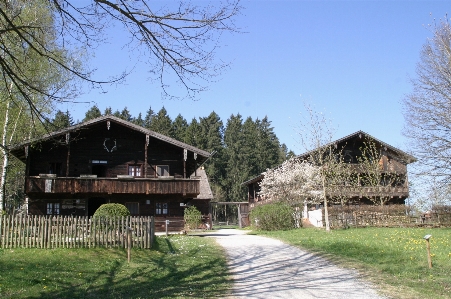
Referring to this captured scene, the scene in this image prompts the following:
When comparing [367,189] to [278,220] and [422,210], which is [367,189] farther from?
[278,220]

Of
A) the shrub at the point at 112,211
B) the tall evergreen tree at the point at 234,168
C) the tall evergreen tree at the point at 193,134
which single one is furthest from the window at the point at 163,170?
the tall evergreen tree at the point at 193,134

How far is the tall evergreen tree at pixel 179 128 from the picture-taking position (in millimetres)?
80125

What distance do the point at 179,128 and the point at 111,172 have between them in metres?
53.5

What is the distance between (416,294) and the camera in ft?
30.5

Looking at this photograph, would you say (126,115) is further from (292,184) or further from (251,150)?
(292,184)

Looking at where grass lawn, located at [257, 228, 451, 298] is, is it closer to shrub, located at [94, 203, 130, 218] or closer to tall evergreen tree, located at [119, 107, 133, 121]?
shrub, located at [94, 203, 130, 218]

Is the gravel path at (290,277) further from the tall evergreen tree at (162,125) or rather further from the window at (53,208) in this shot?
the tall evergreen tree at (162,125)

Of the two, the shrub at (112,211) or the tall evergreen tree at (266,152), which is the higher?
the tall evergreen tree at (266,152)

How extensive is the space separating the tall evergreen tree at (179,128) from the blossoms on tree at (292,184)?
35.3 meters

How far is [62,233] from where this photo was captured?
15.9 metres

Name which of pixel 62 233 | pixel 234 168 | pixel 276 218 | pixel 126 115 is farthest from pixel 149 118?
pixel 62 233

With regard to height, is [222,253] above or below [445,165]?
below

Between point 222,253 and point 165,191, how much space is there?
477 inches

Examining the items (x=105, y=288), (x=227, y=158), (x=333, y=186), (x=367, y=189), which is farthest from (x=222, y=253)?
(x=227, y=158)
